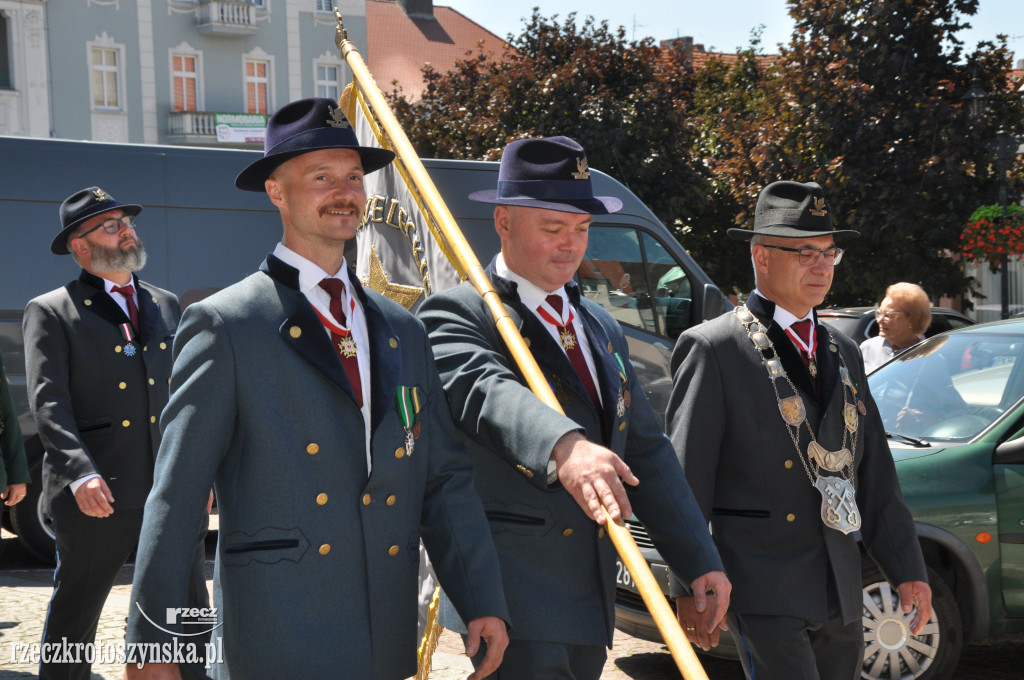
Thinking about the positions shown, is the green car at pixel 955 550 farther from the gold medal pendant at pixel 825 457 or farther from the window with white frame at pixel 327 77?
the window with white frame at pixel 327 77

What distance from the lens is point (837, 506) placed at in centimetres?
353

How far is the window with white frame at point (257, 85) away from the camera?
1396 inches

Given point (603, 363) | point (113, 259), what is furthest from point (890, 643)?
point (113, 259)

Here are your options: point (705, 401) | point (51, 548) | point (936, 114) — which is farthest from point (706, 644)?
point (936, 114)

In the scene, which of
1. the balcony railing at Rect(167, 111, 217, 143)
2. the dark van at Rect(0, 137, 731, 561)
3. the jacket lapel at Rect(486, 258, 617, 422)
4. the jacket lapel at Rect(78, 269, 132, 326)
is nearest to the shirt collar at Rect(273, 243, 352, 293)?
the jacket lapel at Rect(486, 258, 617, 422)

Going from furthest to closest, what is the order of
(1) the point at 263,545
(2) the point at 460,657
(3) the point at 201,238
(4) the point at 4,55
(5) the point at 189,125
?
(5) the point at 189,125
(4) the point at 4,55
(3) the point at 201,238
(2) the point at 460,657
(1) the point at 263,545

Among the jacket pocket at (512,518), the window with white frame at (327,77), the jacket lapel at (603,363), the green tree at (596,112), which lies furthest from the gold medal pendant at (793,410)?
the window with white frame at (327,77)

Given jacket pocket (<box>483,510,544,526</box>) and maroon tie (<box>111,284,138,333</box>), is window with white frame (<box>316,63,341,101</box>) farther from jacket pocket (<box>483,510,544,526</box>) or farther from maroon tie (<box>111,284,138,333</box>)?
jacket pocket (<box>483,510,544,526</box>)

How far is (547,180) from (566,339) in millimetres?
Answer: 441

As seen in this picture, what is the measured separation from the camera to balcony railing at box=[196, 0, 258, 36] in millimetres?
33875

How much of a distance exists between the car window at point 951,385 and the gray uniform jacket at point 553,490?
9.22 feet

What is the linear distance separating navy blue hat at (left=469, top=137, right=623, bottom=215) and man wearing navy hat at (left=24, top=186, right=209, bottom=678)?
206 cm

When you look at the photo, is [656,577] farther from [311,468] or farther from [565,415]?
[311,468]

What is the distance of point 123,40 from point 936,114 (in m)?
24.1
